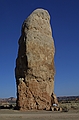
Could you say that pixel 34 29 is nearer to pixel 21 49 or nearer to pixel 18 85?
pixel 21 49

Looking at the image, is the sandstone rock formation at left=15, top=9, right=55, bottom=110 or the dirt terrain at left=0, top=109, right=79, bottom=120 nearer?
the dirt terrain at left=0, top=109, right=79, bottom=120

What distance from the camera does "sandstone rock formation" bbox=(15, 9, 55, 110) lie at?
24.7 m

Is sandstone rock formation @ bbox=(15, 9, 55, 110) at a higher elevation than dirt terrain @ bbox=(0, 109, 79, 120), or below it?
higher

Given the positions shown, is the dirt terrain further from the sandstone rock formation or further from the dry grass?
the sandstone rock formation

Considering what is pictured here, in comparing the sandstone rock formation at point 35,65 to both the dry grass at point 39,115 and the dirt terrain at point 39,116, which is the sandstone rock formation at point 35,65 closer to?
the dry grass at point 39,115

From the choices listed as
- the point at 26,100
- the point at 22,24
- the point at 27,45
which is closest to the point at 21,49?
the point at 27,45

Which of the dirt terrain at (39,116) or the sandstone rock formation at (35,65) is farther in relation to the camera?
the sandstone rock formation at (35,65)

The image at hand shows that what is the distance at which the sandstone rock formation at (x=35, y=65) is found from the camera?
24703mm

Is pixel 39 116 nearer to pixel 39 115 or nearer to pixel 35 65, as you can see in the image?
pixel 39 115

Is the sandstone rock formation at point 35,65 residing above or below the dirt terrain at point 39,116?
above

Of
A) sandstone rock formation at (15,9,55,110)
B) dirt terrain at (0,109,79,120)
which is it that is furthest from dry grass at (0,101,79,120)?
sandstone rock formation at (15,9,55,110)

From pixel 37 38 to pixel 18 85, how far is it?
582 centimetres

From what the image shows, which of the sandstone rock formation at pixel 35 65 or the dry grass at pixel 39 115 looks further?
the sandstone rock formation at pixel 35 65

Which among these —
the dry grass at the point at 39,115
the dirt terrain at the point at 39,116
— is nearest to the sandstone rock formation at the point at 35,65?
the dry grass at the point at 39,115
